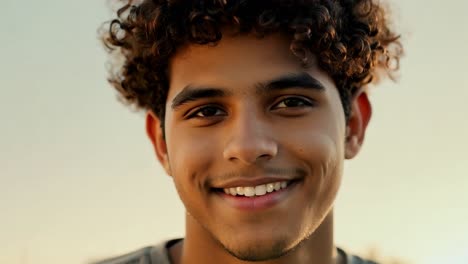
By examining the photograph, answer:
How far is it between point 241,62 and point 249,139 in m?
0.48

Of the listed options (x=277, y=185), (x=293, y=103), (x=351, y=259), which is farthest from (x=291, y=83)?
Answer: (x=351, y=259)

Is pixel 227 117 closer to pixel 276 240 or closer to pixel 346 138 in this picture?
pixel 276 240

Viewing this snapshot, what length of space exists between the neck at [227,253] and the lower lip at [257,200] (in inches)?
19.9

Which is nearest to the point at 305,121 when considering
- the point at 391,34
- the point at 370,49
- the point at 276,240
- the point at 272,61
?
the point at 272,61

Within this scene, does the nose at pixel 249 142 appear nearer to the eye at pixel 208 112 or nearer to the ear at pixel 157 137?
the eye at pixel 208 112

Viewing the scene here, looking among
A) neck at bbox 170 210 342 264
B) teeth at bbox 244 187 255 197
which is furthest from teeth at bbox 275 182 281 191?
neck at bbox 170 210 342 264

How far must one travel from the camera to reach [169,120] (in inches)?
170

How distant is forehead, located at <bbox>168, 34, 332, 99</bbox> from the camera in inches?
156

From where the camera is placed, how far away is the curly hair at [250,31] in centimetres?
413

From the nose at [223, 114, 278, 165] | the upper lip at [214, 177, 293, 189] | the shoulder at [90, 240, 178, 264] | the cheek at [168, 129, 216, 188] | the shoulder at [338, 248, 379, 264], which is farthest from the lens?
the shoulder at [338, 248, 379, 264]

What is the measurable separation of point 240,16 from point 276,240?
129 cm

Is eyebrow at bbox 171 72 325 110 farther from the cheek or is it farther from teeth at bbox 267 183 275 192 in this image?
teeth at bbox 267 183 275 192

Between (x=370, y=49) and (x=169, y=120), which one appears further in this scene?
(x=370, y=49)

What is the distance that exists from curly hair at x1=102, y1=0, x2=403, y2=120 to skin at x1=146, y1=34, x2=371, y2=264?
0.09 metres
